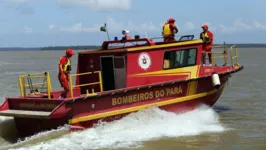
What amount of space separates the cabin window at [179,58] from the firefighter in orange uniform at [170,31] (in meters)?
0.80

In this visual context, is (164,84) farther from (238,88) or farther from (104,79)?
(238,88)

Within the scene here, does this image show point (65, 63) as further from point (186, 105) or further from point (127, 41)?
point (186, 105)

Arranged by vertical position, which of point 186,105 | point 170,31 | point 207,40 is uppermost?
point 170,31

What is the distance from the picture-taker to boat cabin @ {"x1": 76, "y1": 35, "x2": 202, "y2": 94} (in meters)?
10.6

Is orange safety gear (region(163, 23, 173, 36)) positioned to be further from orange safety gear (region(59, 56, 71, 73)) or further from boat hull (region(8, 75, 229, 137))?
orange safety gear (region(59, 56, 71, 73))

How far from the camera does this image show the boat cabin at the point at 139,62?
34.7 feet

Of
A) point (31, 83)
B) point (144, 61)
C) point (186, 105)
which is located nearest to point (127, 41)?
point (144, 61)

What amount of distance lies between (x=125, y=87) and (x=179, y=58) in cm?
179

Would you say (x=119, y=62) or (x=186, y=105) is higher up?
(x=119, y=62)

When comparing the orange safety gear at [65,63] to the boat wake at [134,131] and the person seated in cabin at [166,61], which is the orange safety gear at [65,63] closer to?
the boat wake at [134,131]

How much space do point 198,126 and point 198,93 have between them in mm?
1104

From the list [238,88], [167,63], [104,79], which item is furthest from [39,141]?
[238,88]

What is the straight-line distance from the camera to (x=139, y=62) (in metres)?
10.6

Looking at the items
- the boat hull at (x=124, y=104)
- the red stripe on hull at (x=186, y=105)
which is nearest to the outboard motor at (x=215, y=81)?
the boat hull at (x=124, y=104)
